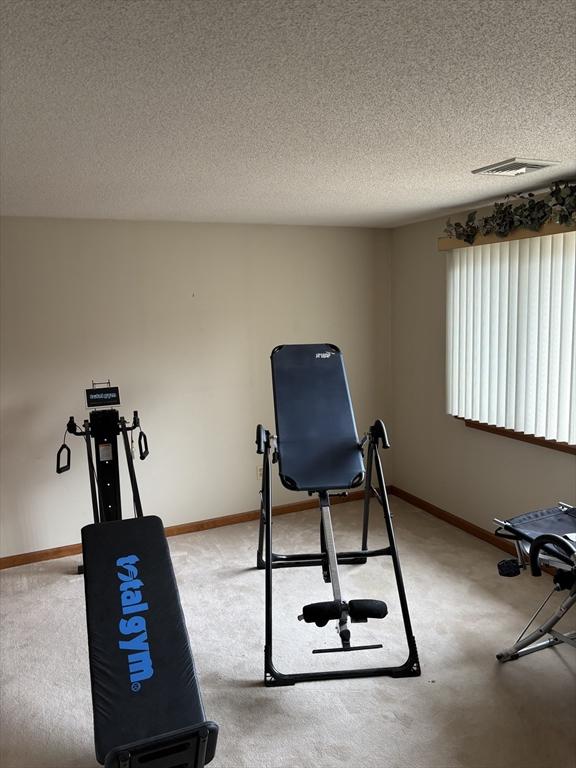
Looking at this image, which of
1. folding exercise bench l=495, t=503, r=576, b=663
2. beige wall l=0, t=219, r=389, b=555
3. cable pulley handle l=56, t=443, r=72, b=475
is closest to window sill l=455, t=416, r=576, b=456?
folding exercise bench l=495, t=503, r=576, b=663

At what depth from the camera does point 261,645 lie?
3113 mm

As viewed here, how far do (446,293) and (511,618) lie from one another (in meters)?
2.17

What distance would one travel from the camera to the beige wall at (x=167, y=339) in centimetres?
405

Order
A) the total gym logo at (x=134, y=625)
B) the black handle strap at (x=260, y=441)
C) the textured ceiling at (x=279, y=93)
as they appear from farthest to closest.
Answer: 1. the black handle strap at (x=260, y=441)
2. the total gym logo at (x=134, y=625)
3. the textured ceiling at (x=279, y=93)

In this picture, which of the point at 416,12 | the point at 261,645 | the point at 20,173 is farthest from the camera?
the point at 261,645

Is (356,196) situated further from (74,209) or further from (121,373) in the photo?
(121,373)

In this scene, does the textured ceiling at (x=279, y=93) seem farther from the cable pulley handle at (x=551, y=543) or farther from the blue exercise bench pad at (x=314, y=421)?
the cable pulley handle at (x=551, y=543)

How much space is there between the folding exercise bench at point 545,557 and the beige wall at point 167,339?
2289 millimetres

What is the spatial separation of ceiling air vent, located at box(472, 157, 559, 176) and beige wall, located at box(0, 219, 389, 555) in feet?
7.12

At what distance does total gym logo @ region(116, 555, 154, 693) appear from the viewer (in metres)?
2.27

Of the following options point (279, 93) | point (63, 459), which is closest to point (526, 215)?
point (279, 93)

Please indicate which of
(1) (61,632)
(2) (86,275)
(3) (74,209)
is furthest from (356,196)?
(1) (61,632)

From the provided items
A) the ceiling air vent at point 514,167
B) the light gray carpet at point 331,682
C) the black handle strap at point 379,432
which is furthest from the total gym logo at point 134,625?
the ceiling air vent at point 514,167

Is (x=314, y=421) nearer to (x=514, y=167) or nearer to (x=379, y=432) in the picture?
(x=379, y=432)
